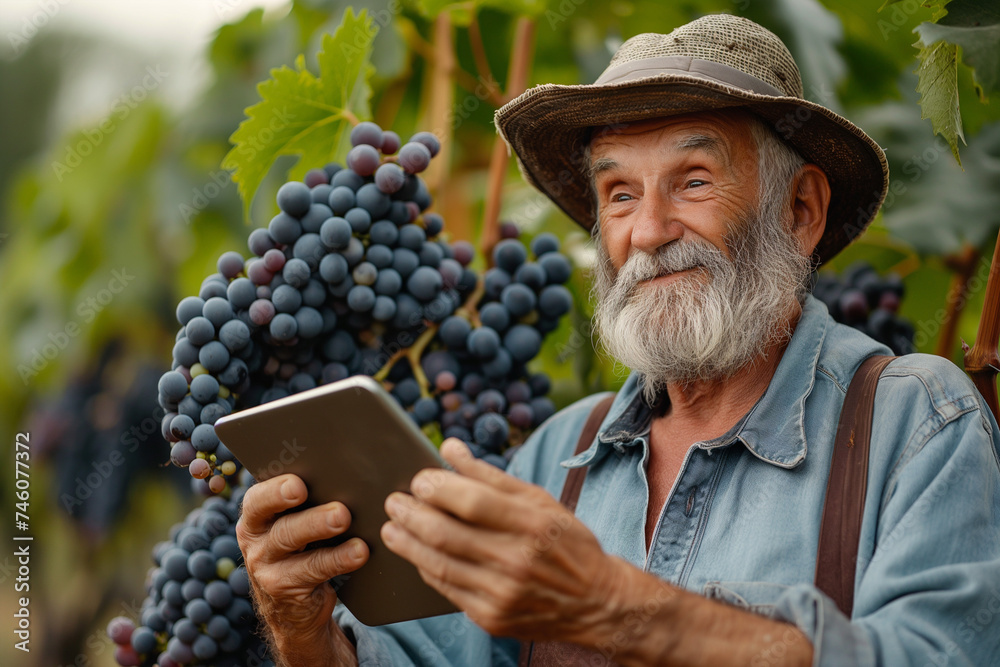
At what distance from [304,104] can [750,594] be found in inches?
54.9

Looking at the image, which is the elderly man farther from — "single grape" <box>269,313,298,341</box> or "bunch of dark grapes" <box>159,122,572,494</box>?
"single grape" <box>269,313,298,341</box>

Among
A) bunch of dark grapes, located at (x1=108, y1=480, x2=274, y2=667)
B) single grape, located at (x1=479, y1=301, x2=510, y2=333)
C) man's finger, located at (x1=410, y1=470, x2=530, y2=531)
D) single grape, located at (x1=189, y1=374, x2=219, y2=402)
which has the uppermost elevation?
single grape, located at (x1=479, y1=301, x2=510, y2=333)

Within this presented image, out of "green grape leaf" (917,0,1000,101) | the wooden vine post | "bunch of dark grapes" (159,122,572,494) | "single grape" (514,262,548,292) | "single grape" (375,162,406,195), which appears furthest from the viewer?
"single grape" (514,262,548,292)

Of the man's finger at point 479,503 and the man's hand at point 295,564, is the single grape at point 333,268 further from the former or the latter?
the man's finger at point 479,503

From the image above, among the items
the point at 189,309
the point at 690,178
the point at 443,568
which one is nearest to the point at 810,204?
the point at 690,178

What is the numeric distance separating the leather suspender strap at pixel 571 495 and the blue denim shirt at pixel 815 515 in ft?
0.11

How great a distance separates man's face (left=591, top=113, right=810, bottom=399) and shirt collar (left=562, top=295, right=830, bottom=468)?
68mm

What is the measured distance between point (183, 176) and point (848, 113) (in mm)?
2127

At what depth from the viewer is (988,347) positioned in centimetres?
143

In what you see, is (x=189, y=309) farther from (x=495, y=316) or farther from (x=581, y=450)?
(x=581, y=450)

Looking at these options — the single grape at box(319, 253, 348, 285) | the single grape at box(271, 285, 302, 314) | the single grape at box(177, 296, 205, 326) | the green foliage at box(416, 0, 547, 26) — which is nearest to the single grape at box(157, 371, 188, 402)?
the single grape at box(177, 296, 205, 326)

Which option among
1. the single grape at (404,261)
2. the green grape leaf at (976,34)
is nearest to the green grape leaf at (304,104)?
the single grape at (404,261)

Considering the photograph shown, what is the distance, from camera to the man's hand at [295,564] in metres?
1.30

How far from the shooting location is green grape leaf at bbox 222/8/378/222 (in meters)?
1.78
